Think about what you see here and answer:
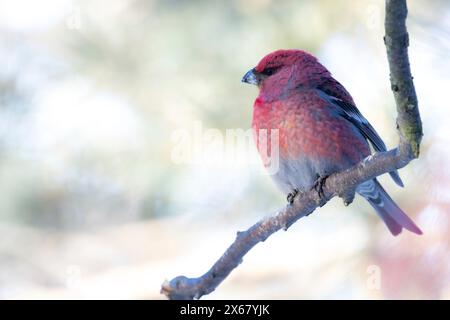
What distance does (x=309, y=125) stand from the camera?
8.98ft

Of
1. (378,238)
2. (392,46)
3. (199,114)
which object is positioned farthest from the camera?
(199,114)

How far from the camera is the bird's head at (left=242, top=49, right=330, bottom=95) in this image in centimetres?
288

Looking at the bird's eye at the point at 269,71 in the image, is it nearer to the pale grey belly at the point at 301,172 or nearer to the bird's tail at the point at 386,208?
the pale grey belly at the point at 301,172

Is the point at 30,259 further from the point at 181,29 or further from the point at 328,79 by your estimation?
the point at 328,79

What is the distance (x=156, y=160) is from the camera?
363 centimetres

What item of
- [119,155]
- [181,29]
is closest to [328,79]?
[181,29]

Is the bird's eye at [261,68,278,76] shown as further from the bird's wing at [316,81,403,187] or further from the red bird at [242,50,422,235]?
the bird's wing at [316,81,403,187]

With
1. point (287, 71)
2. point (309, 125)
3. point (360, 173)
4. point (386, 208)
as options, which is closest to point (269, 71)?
point (287, 71)

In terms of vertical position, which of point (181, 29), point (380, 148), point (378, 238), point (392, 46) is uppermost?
point (181, 29)

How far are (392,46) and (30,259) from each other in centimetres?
270

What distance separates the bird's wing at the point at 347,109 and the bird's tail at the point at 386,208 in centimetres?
17

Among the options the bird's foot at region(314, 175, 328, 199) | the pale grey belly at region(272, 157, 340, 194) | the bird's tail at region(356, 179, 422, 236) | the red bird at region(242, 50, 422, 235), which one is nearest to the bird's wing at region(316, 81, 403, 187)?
the red bird at region(242, 50, 422, 235)

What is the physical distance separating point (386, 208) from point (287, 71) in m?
0.72

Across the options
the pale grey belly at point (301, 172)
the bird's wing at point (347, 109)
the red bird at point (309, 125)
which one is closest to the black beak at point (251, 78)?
the red bird at point (309, 125)
